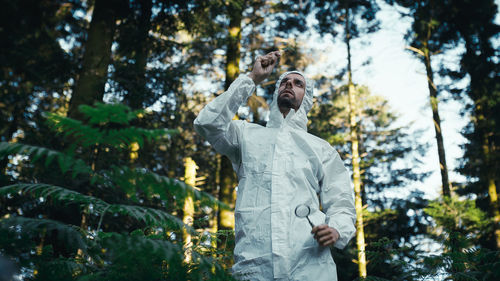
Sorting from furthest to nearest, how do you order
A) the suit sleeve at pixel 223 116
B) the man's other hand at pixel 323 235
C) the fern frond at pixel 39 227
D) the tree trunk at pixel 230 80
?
the tree trunk at pixel 230 80 → the suit sleeve at pixel 223 116 → the man's other hand at pixel 323 235 → the fern frond at pixel 39 227

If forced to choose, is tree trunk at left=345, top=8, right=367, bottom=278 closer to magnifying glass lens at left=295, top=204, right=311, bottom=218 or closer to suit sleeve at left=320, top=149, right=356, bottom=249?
suit sleeve at left=320, top=149, right=356, bottom=249

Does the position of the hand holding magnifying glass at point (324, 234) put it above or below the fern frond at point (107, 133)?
below

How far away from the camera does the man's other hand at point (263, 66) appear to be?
3.29 metres

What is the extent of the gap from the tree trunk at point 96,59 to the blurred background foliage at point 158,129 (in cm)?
3

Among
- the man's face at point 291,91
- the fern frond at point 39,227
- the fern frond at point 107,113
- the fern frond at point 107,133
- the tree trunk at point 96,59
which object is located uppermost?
the tree trunk at point 96,59

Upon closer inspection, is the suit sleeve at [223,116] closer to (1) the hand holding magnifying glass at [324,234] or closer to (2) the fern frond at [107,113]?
(1) the hand holding magnifying glass at [324,234]

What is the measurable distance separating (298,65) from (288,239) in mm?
12713

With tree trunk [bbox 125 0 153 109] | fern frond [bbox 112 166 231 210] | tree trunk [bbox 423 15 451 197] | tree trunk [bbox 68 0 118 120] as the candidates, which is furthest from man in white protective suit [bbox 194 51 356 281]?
tree trunk [bbox 423 15 451 197]

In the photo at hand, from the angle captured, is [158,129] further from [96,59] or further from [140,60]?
[140,60]

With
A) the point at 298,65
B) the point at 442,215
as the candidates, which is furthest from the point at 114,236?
the point at 298,65

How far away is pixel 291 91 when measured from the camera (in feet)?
12.1

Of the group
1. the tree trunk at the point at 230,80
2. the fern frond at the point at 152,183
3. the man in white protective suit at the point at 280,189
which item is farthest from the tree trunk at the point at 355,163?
the fern frond at the point at 152,183

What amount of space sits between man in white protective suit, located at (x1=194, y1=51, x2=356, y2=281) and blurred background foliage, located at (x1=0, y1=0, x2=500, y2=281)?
1.83 ft

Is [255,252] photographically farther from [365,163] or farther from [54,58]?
[365,163]
